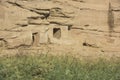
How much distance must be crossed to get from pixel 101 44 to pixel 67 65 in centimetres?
366

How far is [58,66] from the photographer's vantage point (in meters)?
8.98

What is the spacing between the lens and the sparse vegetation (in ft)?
27.6

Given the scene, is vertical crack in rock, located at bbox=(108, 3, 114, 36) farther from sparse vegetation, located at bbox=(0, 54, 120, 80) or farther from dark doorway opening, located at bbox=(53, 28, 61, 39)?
sparse vegetation, located at bbox=(0, 54, 120, 80)

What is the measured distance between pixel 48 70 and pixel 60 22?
3.18m

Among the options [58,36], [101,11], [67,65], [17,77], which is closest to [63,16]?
[58,36]

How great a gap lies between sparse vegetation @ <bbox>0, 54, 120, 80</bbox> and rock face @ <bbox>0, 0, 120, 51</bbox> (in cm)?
127

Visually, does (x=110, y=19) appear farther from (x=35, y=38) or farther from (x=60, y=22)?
(x=35, y=38)

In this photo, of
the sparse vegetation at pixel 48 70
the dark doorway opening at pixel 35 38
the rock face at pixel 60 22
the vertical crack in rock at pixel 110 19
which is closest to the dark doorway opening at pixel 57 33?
the rock face at pixel 60 22

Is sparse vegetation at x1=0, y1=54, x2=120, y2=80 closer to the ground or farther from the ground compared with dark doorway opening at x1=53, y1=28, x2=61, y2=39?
closer to the ground

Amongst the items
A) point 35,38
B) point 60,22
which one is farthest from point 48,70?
point 60,22

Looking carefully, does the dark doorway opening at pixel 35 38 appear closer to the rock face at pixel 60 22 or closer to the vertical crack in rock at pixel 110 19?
the rock face at pixel 60 22

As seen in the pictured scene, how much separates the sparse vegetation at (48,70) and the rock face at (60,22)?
127cm

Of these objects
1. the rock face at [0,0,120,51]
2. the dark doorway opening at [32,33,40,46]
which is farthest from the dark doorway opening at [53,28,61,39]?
the dark doorway opening at [32,33,40,46]

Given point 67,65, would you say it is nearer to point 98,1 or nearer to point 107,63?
point 107,63
